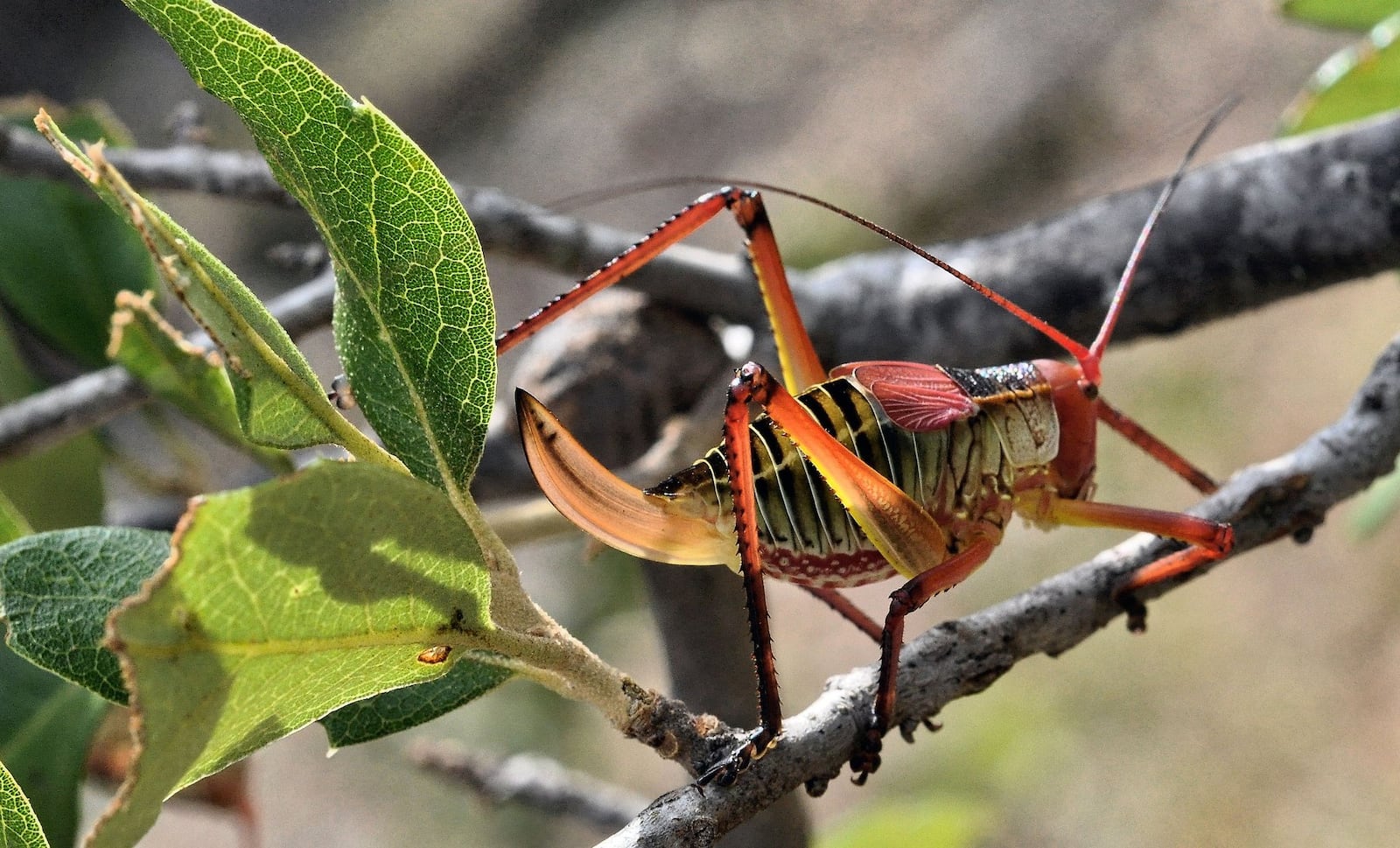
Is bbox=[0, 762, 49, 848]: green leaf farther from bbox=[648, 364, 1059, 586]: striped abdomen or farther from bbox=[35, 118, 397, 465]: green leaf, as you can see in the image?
bbox=[648, 364, 1059, 586]: striped abdomen

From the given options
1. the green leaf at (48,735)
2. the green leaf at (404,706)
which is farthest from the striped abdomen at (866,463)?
the green leaf at (48,735)

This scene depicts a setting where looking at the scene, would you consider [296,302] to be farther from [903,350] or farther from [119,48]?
[119,48]

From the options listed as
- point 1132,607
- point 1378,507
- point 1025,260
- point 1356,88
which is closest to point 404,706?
point 1132,607

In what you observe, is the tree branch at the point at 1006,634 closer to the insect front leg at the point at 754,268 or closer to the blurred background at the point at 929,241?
the insect front leg at the point at 754,268

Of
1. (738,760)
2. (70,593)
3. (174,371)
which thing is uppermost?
(174,371)

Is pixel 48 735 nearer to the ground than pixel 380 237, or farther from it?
nearer to the ground

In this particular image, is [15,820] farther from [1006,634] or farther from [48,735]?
[1006,634]

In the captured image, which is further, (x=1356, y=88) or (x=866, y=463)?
(x=1356, y=88)

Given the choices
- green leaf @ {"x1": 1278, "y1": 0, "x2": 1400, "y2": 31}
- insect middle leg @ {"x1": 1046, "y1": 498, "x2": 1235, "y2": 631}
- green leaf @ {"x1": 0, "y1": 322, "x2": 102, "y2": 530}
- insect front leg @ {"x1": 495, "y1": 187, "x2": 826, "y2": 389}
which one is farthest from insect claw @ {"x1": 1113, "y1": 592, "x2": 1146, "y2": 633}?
green leaf @ {"x1": 0, "y1": 322, "x2": 102, "y2": 530}
